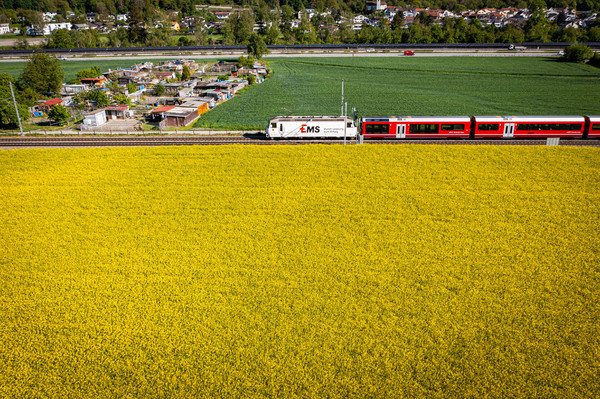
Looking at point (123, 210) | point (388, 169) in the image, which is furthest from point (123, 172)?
point (388, 169)

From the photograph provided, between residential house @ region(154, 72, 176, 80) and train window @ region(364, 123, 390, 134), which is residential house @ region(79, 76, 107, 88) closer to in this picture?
residential house @ region(154, 72, 176, 80)

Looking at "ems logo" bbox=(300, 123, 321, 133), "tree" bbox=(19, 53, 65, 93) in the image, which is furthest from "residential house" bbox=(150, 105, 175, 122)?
"tree" bbox=(19, 53, 65, 93)

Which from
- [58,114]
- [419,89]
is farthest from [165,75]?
[419,89]

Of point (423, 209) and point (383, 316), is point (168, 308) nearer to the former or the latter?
point (383, 316)

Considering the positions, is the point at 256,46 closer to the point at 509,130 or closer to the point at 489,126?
the point at 489,126

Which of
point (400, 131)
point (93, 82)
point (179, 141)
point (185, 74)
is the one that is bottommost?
point (179, 141)

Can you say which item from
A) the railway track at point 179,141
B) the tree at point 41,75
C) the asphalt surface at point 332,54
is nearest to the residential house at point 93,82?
the tree at point 41,75
